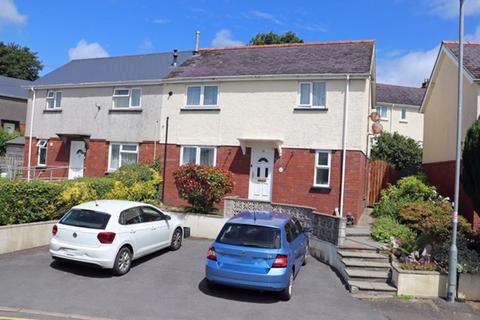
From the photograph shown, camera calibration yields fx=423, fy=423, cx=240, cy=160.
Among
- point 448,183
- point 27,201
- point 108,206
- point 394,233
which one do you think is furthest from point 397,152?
point 27,201

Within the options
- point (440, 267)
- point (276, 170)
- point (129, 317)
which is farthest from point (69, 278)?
point (276, 170)

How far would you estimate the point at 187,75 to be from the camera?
63.1ft

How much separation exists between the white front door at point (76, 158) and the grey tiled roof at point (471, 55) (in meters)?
17.5

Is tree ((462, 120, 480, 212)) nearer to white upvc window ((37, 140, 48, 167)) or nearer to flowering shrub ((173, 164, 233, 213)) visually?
flowering shrub ((173, 164, 233, 213))

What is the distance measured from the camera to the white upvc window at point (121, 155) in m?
20.1

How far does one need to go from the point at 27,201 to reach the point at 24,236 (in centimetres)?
99

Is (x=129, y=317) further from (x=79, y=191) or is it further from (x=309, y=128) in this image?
(x=309, y=128)

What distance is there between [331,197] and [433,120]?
7.67m

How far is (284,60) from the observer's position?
18.8m

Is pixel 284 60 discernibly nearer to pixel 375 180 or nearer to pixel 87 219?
pixel 375 180

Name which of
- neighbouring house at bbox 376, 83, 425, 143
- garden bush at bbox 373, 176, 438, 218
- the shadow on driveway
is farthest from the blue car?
neighbouring house at bbox 376, 83, 425, 143

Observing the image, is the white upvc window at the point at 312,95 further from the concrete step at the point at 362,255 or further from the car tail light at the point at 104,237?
the car tail light at the point at 104,237

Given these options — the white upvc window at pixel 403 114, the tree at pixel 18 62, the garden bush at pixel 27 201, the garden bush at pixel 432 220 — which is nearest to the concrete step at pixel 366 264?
the garden bush at pixel 432 220

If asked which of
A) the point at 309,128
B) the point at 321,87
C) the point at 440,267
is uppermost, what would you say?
the point at 321,87
